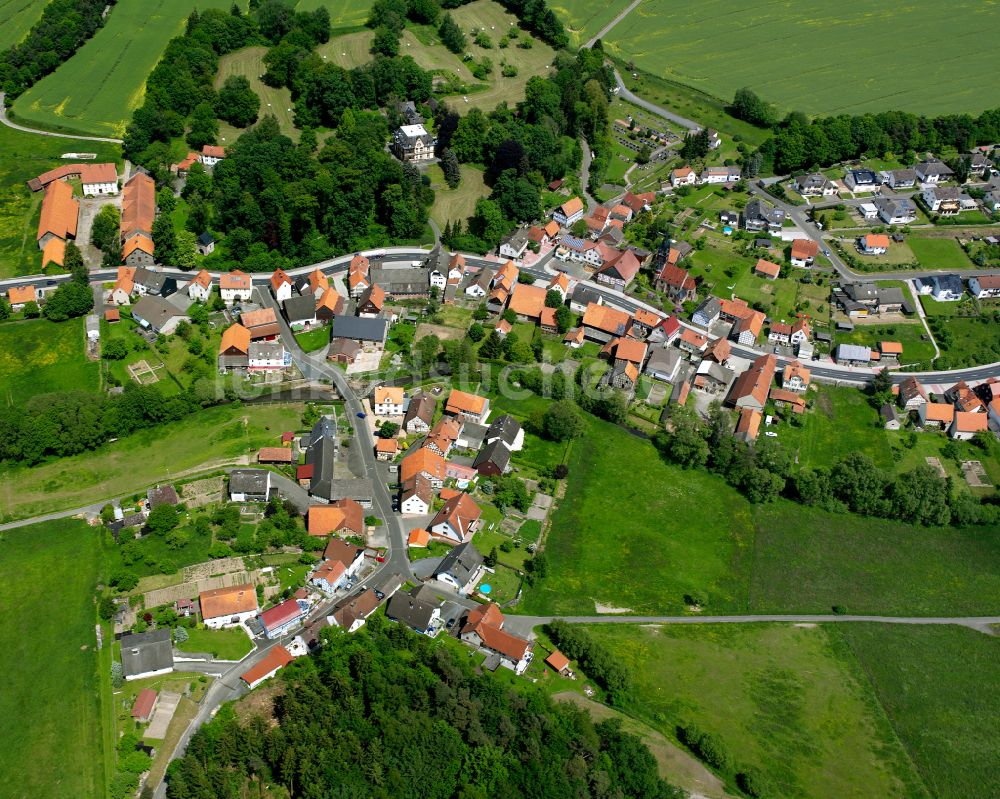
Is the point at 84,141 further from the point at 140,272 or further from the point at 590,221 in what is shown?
the point at 590,221

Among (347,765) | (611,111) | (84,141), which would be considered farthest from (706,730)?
(84,141)

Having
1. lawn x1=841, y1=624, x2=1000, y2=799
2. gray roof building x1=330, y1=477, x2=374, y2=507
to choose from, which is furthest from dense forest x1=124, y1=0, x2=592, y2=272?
lawn x1=841, y1=624, x2=1000, y2=799

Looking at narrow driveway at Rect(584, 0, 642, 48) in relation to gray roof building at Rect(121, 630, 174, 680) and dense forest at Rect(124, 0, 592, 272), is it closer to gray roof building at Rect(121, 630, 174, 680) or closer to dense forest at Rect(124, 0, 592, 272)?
dense forest at Rect(124, 0, 592, 272)

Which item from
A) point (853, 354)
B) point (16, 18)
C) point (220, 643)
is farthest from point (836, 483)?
point (16, 18)

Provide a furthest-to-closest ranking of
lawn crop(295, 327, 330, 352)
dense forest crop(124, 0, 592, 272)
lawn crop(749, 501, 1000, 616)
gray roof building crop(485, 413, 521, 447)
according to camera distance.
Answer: dense forest crop(124, 0, 592, 272) < lawn crop(295, 327, 330, 352) < gray roof building crop(485, 413, 521, 447) < lawn crop(749, 501, 1000, 616)

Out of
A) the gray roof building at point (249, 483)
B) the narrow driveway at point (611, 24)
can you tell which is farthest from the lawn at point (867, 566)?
the narrow driveway at point (611, 24)

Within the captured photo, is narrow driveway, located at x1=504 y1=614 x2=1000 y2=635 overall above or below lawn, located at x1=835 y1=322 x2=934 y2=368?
below

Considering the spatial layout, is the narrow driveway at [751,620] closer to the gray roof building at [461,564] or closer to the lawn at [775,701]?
the lawn at [775,701]
